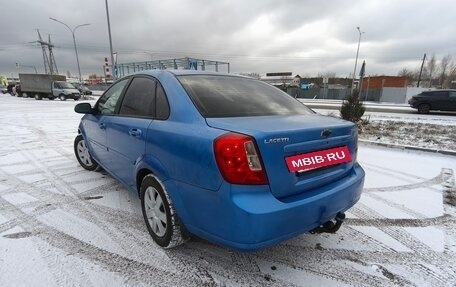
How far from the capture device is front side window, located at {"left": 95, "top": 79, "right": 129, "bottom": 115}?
354cm

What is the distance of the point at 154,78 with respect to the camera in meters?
2.89

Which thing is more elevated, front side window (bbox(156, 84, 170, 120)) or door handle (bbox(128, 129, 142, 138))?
front side window (bbox(156, 84, 170, 120))

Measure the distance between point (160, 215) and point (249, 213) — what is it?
1.08 metres

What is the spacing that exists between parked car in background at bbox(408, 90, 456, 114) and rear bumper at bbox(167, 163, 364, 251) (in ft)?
60.2

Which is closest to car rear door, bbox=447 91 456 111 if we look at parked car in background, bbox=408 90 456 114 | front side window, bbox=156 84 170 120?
parked car in background, bbox=408 90 456 114

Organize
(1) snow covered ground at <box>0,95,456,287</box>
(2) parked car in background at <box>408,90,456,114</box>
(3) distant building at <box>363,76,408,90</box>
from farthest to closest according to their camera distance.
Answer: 1. (3) distant building at <box>363,76,408,90</box>
2. (2) parked car in background at <box>408,90,456,114</box>
3. (1) snow covered ground at <box>0,95,456,287</box>

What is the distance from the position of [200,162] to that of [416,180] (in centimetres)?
417

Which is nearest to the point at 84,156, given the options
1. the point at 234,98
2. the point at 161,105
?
the point at 161,105

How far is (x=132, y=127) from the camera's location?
288 cm

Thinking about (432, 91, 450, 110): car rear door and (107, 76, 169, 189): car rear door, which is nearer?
(107, 76, 169, 189): car rear door

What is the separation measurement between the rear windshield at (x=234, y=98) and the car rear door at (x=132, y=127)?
1.38ft

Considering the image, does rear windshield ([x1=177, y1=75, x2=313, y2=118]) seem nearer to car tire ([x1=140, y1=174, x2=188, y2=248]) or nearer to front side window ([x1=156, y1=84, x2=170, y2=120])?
front side window ([x1=156, y1=84, x2=170, y2=120])

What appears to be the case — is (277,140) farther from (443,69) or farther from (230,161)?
(443,69)

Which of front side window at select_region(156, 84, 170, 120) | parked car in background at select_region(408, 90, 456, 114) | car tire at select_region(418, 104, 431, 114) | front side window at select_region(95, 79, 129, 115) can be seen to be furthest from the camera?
car tire at select_region(418, 104, 431, 114)
